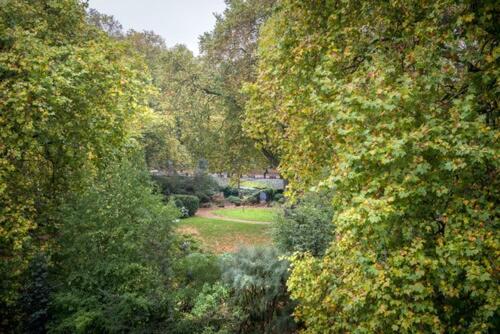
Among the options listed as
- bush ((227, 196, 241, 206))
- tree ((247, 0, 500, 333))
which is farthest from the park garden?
bush ((227, 196, 241, 206))

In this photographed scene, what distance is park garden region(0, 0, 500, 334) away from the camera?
4805 millimetres

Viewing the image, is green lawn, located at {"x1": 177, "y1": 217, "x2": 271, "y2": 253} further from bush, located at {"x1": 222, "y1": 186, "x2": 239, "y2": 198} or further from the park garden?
bush, located at {"x1": 222, "y1": 186, "x2": 239, "y2": 198}

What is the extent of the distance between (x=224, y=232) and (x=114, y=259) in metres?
12.6

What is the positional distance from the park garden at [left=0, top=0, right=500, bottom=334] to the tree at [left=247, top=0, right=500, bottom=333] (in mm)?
33

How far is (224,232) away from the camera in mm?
21922

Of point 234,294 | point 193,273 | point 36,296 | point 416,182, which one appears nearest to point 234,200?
point 193,273

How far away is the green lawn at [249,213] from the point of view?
87.6ft

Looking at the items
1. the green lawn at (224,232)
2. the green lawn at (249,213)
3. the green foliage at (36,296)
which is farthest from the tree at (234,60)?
the green foliage at (36,296)

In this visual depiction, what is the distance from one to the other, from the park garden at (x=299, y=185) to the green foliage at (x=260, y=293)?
0.05 m

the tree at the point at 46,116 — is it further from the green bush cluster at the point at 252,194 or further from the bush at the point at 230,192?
the bush at the point at 230,192

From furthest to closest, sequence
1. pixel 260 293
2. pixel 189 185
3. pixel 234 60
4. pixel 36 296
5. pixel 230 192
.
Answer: pixel 230 192 → pixel 189 185 → pixel 234 60 → pixel 260 293 → pixel 36 296

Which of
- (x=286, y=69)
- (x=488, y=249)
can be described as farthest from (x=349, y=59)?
(x=488, y=249)

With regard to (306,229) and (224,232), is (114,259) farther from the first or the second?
(224,232)

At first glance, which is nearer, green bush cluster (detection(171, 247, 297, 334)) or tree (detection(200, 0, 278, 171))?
green bush cluster (detection(171, 247, 297, 334))
